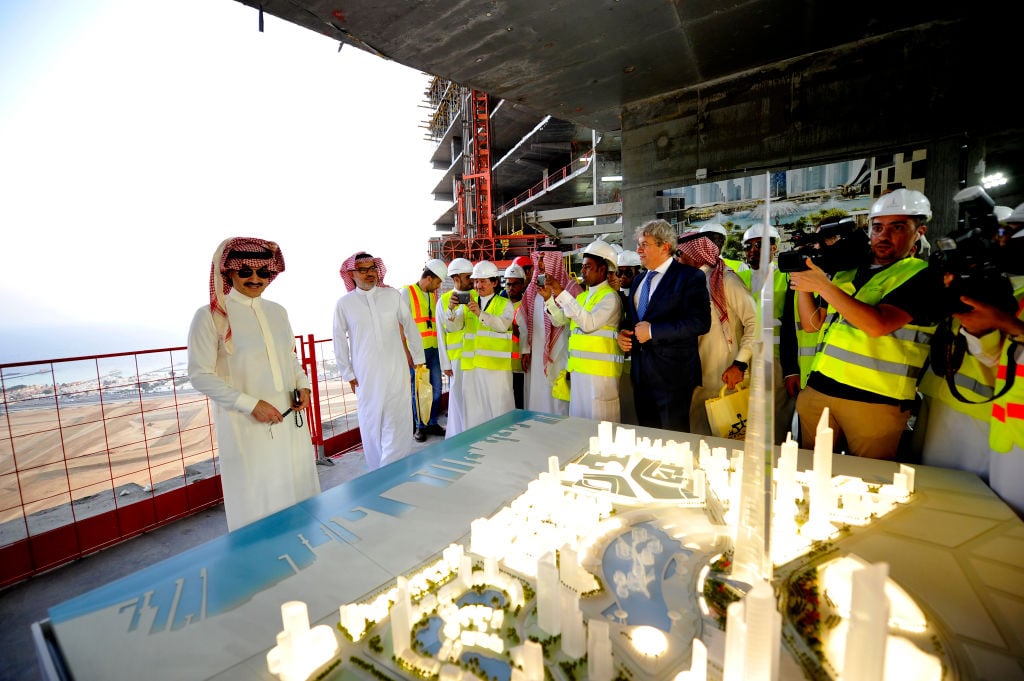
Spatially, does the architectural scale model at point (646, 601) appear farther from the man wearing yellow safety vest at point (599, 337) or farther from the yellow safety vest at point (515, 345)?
the yellow safety vest at point (515, 345)

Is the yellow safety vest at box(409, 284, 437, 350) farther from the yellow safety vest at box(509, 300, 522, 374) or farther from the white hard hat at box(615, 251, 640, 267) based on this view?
the white hard hat at box(615, 251, 640, 267)

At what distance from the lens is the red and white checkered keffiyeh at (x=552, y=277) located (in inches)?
165

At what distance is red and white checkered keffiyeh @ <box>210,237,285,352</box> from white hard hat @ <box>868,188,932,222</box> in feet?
11.0

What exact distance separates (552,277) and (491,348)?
125cm

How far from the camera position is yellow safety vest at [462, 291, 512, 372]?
4875 millimetres

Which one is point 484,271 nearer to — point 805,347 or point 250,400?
point 250,400

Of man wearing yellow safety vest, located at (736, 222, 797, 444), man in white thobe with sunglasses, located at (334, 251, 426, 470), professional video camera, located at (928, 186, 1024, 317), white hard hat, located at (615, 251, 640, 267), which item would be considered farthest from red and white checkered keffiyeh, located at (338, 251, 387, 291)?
professional video camera, located at (928, 186, 1024, 317)

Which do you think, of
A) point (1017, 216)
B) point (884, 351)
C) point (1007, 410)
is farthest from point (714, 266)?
point (1007, 410)

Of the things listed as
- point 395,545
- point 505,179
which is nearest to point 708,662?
point 395,545

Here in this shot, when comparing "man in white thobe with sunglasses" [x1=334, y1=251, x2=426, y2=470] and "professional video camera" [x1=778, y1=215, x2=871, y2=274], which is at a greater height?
"professional video camera" [x1=778, y1=215, x2=871, y2=274]

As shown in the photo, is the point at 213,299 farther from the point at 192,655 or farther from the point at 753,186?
the point at 753,186

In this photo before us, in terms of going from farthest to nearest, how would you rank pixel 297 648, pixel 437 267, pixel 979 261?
pixel 437 267, pixel 979 261, pixel 297 648

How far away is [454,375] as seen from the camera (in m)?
5.42

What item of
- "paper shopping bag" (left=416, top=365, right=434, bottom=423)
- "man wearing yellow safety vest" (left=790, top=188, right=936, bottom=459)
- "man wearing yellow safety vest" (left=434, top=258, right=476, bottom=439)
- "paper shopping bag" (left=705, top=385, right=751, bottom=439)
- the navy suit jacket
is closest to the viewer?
"man wearing yellow safety vest" (left=790, top=188, right=936, bottom=459)
